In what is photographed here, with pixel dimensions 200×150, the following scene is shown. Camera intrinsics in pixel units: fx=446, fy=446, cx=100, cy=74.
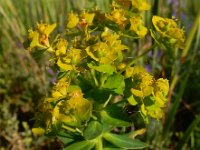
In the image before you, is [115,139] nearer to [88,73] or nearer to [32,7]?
[88,73]

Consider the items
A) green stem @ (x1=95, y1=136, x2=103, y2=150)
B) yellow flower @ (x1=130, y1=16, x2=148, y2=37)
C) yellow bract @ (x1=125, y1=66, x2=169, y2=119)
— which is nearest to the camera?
yellow bract @ (x1=125, y1=66, x2=169, y2=119)

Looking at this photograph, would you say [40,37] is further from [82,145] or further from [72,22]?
[82,145]

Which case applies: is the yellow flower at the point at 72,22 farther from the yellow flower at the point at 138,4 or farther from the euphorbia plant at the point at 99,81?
the yellow flower at the point at 138,4

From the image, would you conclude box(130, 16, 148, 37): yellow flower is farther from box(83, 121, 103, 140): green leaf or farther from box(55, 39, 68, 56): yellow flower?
box(83, 121, 103, 140): green leaf

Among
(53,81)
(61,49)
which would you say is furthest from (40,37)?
(53,81)

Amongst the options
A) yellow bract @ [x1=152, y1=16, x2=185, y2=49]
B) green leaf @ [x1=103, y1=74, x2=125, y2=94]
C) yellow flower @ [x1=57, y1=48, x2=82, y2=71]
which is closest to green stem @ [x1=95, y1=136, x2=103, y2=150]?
green leaf @ [x1=103, y1=74, x2=125, y2=94]

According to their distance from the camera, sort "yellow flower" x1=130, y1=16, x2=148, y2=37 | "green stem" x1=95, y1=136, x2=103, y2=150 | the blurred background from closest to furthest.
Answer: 1. "yellow flower" x1=130, y1=16, x2=148, y2=37
2. "green stem" x1=95, y1=136, x2=103, y2=150
3. the blurred background

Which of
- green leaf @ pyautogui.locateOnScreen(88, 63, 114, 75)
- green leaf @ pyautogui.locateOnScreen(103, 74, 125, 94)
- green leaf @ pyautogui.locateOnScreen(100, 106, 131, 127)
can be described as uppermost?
green leaf @ pyautogui.locateOnScreen(88, 63, 114, 75)

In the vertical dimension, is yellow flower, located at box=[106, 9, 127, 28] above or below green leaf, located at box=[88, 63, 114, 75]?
above

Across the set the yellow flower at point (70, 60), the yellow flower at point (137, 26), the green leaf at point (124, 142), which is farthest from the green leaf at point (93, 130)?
the yellow flower at point (137, 26)
